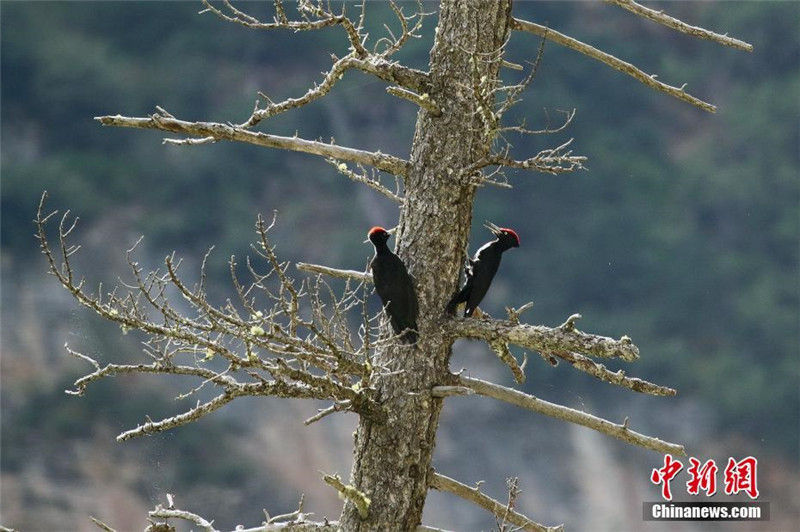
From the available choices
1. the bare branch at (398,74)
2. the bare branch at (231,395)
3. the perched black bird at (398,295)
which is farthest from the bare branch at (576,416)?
the bare branch at (398,74)

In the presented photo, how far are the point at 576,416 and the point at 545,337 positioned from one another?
370 millimetres

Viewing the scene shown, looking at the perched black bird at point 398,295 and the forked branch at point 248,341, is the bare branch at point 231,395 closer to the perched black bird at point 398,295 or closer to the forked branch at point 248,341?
the forked branch at point 248,341

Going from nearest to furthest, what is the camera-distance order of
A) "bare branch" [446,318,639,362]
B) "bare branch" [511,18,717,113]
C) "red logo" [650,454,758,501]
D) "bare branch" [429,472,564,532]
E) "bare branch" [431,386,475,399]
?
1. "bare branch" [446,318,639,362]
2. "bare branch" [431,386,475,399]
3. "bare branch" [429,472,564,532]
4. "bare branch" [511,18,717,113]
5. "red logo" [650,454,758,501]

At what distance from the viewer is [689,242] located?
3241cm

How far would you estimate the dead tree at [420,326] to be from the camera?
4.45m

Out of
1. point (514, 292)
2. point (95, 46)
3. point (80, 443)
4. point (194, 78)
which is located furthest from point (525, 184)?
point (80, 443)

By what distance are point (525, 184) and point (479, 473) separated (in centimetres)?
841

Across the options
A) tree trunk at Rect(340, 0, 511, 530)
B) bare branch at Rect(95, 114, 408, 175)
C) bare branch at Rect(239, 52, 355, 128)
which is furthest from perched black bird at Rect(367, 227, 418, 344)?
bare branch at Rect(239, 52, 355, 128)

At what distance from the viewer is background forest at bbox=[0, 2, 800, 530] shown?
77.6 feet

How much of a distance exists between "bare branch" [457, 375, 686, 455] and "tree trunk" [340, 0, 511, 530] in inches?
8.0

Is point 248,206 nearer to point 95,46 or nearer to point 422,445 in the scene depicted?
point 95,46

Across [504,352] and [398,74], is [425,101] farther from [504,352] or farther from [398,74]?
[504,352]

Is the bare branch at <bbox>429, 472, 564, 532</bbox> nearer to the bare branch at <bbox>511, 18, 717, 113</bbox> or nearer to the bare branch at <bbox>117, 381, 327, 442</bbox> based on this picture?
the bare branch at <bbox>117, 381, 327, 442</bbox>

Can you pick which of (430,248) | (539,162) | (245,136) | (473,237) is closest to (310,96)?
(245,136)
